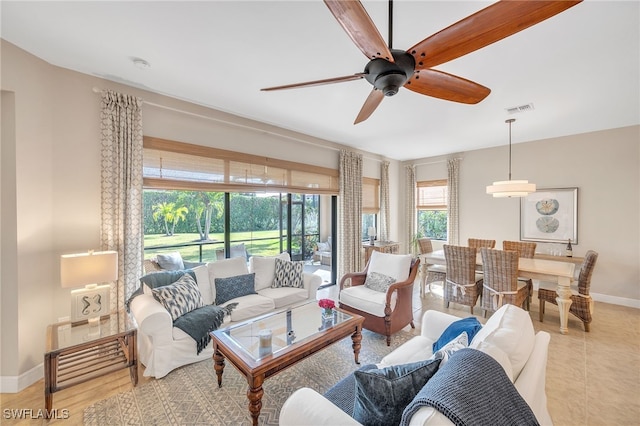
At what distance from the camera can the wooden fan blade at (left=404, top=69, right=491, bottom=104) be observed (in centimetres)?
157

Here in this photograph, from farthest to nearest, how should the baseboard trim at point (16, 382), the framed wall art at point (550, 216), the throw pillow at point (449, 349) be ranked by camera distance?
the framed wall art at point (550, 216)
the baseboard trim at point (16, 382)
the throw pillow at point (449, 349)

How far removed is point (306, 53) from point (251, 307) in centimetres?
265

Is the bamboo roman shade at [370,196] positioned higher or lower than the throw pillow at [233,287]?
higher

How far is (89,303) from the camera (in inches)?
91.0

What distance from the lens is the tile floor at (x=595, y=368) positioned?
1.95 meters

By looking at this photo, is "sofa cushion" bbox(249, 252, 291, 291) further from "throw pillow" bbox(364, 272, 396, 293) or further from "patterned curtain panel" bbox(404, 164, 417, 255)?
"patterned curtain panel" bbox(404, 164, 417, 255)

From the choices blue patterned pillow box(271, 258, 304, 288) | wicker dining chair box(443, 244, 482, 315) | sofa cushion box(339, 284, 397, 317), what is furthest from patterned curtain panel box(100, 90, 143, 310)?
wicker dining chair box(443, 244, 482, 315)

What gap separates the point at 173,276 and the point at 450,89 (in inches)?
122

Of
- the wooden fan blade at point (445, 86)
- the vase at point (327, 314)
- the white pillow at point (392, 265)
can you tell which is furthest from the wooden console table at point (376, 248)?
the wooden fan blade at point (445, 86)

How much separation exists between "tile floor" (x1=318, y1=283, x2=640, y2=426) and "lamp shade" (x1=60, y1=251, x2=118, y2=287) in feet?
11.8

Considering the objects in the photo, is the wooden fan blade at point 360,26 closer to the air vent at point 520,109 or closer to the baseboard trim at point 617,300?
the air vent at point 520,109

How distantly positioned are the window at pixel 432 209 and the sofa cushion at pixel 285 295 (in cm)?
399

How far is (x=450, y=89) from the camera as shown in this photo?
1.70m

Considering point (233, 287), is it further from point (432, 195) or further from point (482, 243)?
point (432, 195)
